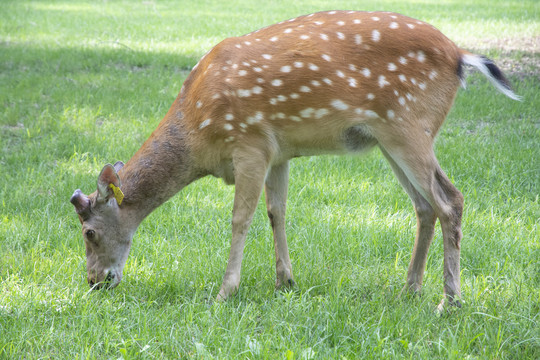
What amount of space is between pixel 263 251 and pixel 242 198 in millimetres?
827

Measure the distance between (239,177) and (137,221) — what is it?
0.80 m

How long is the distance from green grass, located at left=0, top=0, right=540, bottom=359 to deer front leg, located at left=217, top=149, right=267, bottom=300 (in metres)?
0.14

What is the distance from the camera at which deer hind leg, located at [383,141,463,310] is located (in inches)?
148

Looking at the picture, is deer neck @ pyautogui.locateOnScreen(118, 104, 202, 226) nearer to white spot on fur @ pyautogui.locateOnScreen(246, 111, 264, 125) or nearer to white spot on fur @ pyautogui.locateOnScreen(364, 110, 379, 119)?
white spot on fur @ pyautogui.locateOnScreen(246, 111, 264, 125)

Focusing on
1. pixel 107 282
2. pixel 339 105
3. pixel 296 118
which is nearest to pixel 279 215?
pixel 296 118

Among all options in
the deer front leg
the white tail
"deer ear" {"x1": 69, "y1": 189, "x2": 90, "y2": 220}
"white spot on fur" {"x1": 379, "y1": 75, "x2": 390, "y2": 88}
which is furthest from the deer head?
the white tail

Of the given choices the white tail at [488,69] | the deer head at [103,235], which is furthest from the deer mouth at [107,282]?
the white tail at [488,69]

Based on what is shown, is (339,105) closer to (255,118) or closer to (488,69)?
(255,118)

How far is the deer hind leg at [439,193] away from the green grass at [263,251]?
0.54 feet

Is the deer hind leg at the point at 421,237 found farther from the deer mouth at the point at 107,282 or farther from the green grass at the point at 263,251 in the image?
the deer mouth at the point at 107,282

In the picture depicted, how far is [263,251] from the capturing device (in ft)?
15.3

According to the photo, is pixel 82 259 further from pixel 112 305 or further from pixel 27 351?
pixel 27 351

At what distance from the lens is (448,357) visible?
3.17 m

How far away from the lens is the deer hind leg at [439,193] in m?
3.76
